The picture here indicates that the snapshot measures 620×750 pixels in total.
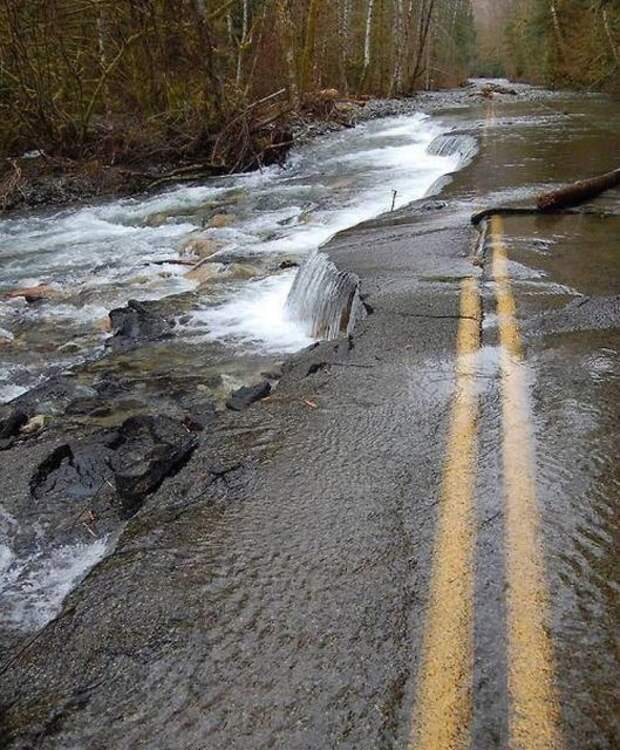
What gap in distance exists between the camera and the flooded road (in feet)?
5.74

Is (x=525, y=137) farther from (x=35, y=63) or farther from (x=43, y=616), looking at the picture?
(x=43, y=616)

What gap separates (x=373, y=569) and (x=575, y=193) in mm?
6928

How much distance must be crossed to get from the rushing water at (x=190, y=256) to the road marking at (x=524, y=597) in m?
2.83

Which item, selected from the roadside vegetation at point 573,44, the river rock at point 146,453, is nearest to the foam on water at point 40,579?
the river rock at point 146,453

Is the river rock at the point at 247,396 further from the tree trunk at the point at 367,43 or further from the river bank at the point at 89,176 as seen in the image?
the tree trunk at the point at 367,43

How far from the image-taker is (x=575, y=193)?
7789 mm

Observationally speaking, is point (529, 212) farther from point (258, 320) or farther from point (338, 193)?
point (338, 193)

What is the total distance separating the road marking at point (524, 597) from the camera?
65.4 inches

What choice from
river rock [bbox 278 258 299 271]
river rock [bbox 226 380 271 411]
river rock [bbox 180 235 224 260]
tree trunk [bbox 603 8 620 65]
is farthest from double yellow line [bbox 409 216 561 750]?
tree trunk [bbox 603 8 620 65]

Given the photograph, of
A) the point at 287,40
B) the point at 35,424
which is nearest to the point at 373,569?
the point at 35,424

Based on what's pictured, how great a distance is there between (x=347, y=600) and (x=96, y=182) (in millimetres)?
13516

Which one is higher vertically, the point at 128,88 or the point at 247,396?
the point at 128,88

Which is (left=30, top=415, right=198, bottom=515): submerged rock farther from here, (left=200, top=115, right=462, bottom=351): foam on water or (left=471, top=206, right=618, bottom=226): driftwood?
(left=471, top=206, right=618, bottom=226): driftwood

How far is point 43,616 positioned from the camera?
256 cm
